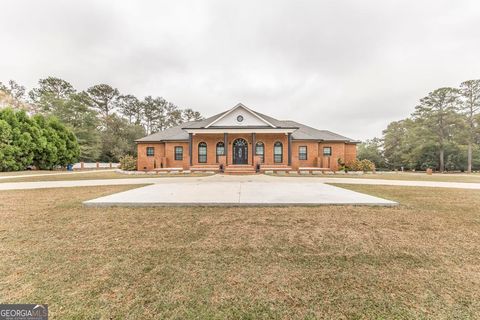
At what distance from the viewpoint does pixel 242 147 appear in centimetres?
1958

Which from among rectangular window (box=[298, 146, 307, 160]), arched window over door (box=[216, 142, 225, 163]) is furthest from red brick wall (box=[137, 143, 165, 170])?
rectangular window (box=[298, 146, 307, 160])

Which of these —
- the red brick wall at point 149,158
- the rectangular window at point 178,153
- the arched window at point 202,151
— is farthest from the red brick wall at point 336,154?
the red brick wall at point 149,158

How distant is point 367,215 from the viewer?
4.67m

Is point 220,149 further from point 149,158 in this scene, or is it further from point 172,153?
point 149,158

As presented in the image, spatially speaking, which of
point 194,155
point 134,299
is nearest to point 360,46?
point 194,155

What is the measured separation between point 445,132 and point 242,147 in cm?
3349

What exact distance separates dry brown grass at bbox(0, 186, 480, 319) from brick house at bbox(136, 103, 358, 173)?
13.5 meters

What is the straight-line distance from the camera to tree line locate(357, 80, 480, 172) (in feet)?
90.8

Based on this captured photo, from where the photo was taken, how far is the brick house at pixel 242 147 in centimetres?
1832

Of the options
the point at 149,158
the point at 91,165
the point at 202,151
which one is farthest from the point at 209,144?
the point at 91,165

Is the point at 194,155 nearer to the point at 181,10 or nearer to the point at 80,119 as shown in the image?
the point at 181,10

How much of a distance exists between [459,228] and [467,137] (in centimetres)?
3704

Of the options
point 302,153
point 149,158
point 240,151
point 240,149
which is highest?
point 240,149

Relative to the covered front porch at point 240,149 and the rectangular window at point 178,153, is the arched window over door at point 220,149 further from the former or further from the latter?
the rectangular window at point 178,153
